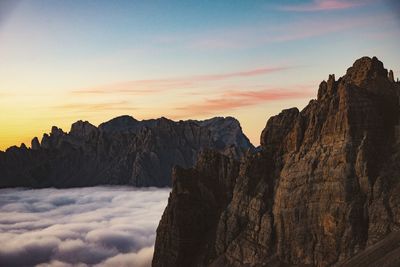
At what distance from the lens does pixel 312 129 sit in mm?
175000

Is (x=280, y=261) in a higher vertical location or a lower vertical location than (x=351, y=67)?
lower

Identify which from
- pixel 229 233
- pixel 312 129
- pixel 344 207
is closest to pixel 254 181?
pixel 229 233

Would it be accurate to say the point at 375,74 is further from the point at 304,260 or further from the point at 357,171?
the point at 304,260

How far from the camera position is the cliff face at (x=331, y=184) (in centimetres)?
15362

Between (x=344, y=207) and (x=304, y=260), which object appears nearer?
(x=344, y=207)

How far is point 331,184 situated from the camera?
159 meters

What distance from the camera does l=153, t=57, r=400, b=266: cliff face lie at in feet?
504

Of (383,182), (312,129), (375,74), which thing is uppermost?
(375,74)

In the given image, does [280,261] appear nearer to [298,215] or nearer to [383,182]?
[298,215]

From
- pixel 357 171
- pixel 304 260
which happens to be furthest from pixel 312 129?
pixel 304 260

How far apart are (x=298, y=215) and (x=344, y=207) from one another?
16.5 metres

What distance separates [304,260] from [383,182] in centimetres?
3230

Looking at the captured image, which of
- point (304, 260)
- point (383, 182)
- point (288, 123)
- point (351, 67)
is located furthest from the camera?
point (288, 123)

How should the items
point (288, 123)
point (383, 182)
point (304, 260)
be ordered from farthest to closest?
point (288, 123), point (304, 260), point (383, 182)
